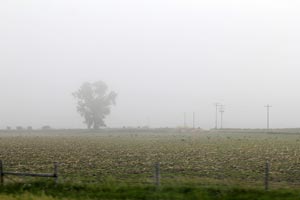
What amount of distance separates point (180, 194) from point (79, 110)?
428ft

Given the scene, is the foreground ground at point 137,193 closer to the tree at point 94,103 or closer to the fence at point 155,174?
the fence at point 155,174

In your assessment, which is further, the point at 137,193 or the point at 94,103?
the point at 94,103

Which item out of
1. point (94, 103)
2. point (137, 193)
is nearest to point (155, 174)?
point (137, 193)

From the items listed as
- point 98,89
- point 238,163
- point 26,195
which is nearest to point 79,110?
point 98,89

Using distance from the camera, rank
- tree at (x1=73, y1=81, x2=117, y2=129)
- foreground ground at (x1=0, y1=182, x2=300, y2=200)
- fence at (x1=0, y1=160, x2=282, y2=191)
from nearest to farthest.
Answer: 1. foreground ground at (x1=0, y1=182, x2=300, y2=200)
2. fence at (x1=0, y1=160, x2=282, y2=191)
3. tree at (x1=73, y1=81, x2=117, y2=129)

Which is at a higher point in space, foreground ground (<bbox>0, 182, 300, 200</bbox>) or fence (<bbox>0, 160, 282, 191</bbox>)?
fence (<bbox>0, 160, 282, 191</bbox>)

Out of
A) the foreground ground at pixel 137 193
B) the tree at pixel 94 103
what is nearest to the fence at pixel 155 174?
the foreground ground at pixel 137 193

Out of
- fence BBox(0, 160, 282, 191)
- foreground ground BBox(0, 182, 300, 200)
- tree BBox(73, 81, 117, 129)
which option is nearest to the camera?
foreground ground BBox(0, 182, 300, 200)

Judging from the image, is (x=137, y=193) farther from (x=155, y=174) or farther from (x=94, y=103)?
(x=94, y=103)

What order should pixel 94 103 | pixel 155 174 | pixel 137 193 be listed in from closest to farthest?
pixel 137 193 < pixel 155 174 < pixel 94 103

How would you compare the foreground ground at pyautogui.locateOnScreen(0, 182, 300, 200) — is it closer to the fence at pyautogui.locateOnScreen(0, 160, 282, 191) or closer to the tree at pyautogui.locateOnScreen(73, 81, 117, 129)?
the fence at pyautogui.locateOnScreen(0, 160, 282, 191)

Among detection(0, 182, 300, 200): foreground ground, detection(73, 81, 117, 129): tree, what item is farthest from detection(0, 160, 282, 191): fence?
detection(73, 81, 117, 129): tree

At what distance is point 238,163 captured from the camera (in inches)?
1224

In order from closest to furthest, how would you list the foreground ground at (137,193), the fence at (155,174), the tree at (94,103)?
the foreground ground at (137,193) < the fence at (155,174) < the tree at (94,103)
